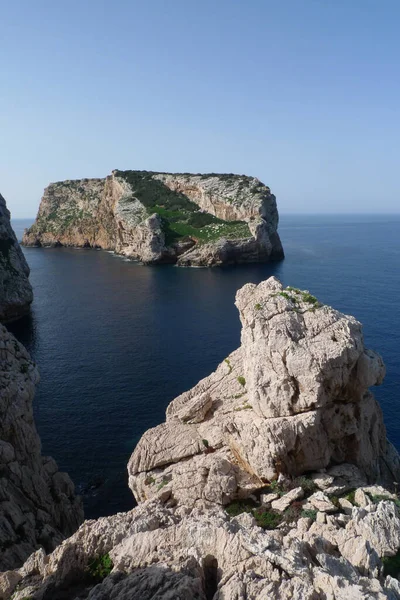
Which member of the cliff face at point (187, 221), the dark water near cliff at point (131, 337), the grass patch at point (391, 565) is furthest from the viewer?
the cliff face at point (187, 221)

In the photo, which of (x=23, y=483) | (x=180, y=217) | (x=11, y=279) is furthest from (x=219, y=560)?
(x=180, y=217)

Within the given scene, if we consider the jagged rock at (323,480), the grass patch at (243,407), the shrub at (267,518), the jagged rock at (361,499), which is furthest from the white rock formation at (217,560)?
the grass patch at (243,407)

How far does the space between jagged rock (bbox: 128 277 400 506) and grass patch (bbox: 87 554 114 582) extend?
803cm

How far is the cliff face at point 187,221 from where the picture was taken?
152m

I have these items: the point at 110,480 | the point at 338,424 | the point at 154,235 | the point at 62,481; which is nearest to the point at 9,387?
the point at 62,481

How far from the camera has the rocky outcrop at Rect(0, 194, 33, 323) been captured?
91.5 metres

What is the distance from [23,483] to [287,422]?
59.9 feet

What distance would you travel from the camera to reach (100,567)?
18578mm

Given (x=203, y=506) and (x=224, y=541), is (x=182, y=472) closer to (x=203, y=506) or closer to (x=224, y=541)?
(x=203, y=506)

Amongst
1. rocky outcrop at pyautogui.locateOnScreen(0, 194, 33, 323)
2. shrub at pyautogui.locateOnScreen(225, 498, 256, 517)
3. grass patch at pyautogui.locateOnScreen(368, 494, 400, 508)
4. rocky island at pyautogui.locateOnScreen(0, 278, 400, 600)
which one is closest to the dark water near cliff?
rocky outcrop at pyautogui.locateOnScreen(0, 194, 33, 323)

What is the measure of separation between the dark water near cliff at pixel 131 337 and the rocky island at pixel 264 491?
14.7 meters

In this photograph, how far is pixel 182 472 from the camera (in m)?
28.1

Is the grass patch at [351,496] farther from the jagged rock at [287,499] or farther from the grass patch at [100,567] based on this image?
the grass patch at [100,567]

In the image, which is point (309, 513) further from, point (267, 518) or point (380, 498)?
point (380, 498)
